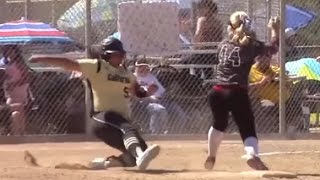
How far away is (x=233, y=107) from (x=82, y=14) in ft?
17.7

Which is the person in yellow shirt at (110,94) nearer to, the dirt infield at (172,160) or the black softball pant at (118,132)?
the black softball pant at (118,132)

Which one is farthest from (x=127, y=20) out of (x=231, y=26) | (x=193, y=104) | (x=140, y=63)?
(x=231, y=26)

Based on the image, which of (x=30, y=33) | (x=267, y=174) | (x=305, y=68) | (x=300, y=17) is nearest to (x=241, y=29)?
(x=267, y=174)

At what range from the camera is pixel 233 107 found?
9.81 meters

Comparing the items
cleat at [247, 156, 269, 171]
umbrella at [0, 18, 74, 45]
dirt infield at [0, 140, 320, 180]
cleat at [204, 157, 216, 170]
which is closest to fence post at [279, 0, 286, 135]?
dirt infield at [0, 140, 320, 180]

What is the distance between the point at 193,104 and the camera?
48.0 ft

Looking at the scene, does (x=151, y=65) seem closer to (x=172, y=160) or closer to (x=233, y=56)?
(x=172, y=160)

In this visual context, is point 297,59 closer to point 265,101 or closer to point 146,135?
point 265,101

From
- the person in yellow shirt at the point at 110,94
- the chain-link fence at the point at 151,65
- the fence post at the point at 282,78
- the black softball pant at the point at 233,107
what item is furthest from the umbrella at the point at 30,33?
the black softball pant at the point at 233,107

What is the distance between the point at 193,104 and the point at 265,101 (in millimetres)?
1128

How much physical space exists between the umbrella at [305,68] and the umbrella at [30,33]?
4.02m

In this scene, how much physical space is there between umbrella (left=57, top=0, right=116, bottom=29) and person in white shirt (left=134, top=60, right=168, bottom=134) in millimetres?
986

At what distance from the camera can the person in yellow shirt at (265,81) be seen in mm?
→ 14406

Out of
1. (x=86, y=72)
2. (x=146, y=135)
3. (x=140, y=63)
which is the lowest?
(x=146, y=135)
